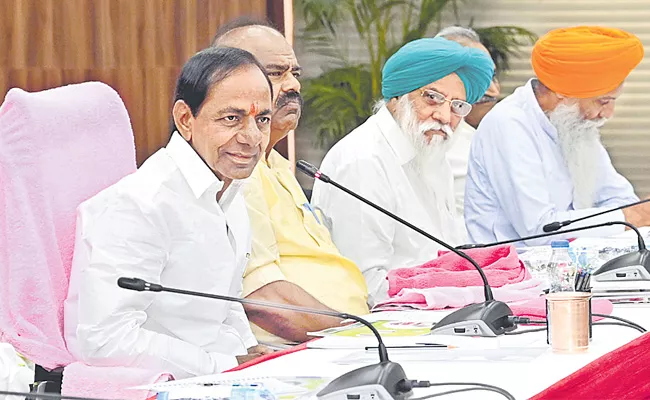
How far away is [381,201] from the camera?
3.64 meters

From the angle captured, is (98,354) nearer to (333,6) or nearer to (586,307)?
(586,307)

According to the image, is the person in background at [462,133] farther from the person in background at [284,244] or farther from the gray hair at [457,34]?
the person in background at [284,244]

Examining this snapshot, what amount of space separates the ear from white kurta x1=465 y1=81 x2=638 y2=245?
2006mm

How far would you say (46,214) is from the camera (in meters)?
2.47

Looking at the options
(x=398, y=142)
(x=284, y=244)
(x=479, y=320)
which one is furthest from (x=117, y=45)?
(x=479, y=320)

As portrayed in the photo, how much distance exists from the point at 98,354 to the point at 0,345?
0.66ft

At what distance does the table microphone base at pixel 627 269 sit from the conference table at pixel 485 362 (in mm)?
712

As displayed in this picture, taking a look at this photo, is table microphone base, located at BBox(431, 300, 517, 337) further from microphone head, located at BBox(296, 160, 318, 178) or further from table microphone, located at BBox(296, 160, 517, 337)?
microphone head, located at BBox(296, 160, 318, 178)

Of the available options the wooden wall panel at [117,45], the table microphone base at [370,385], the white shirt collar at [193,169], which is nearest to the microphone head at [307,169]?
the white shirt collar at [193,169]

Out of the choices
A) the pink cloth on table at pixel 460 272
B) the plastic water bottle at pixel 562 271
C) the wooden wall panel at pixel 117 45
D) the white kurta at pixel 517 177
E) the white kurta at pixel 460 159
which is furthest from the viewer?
the white kurta at pixel 460 159

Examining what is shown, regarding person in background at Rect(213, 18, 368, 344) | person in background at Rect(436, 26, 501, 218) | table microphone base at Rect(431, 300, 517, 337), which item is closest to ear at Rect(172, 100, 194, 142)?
person in background at Rect(213, 18, 368, 344)

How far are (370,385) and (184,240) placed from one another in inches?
36.3

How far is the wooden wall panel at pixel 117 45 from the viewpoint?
4.19 m

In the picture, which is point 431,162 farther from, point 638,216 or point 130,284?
point 130,284
